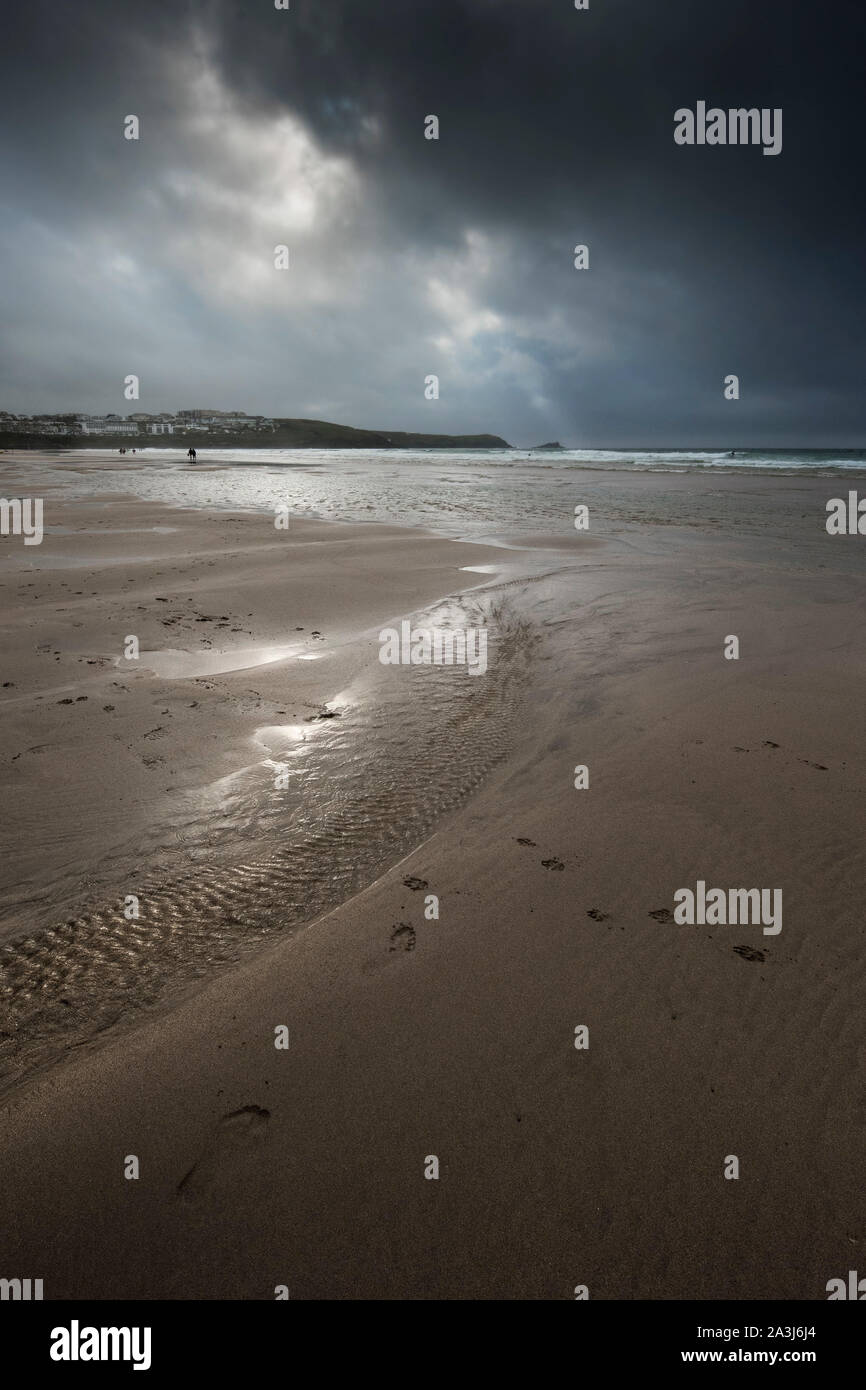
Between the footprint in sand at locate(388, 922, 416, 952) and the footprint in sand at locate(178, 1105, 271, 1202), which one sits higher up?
the footprint in sand at locate(388, 922, 416, 952)

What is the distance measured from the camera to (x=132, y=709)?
5.08 meters

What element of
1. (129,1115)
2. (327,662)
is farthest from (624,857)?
(327,662)

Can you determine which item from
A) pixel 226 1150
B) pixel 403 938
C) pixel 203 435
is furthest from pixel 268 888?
pixel 203 435

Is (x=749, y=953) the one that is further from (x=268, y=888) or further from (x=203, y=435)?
(x=203, y=435)

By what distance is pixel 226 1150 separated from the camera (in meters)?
2.08

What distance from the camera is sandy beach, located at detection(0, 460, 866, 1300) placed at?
6.26 feet

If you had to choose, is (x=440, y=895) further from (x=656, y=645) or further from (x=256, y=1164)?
(x=656, y=645)

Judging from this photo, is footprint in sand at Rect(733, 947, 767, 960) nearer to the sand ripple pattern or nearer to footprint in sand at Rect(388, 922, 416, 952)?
footprint in sand at Rect(388, 922, 416, 952)

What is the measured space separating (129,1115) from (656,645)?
6.49 meters

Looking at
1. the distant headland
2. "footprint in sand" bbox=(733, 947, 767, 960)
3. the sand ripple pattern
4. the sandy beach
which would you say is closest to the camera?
the sandy beach

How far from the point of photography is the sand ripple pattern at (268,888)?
258 cm

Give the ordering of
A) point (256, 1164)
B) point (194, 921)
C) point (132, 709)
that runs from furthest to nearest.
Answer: point (132, 709), point (194, 921), point (256, 1164)

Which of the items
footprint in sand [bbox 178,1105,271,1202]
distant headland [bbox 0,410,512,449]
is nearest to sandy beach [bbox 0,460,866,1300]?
footprint in sand [bbox 178,1105,271,1202]

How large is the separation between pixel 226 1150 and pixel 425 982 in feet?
3.20
